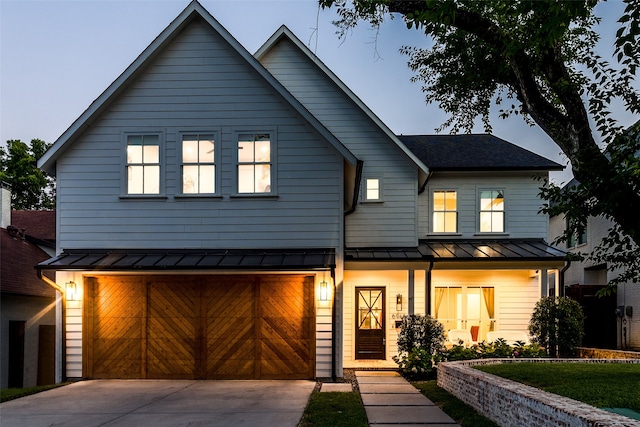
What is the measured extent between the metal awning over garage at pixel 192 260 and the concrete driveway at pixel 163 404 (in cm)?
245

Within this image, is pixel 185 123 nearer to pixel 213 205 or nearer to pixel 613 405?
pixel 213 205

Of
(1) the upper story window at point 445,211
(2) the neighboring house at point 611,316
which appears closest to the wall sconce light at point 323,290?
(1) the upper story window at point 445,211

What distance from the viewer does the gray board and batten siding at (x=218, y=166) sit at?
11898 millimetres

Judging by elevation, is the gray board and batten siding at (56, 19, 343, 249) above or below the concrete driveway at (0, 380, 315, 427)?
above

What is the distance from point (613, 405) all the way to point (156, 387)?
27.4ft

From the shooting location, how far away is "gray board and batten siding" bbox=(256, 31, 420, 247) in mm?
15273

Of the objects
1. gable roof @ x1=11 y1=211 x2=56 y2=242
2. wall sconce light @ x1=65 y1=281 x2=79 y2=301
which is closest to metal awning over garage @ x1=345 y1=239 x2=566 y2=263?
wall sconce light @ x1=65 y1=281 x2=79 y2=301

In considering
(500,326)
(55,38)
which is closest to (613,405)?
(500,326)

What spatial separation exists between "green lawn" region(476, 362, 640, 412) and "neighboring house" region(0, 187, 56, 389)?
12.5 metres

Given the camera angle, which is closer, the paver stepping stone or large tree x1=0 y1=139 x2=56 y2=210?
the paver stepping stone

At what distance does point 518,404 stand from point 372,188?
A: 9.63 m

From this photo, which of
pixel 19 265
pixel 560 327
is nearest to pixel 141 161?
pixel 19 265

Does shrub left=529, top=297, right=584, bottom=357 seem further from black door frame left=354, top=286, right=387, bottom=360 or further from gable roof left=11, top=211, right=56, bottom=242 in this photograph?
gable roof left=11, top=211, right=56, bottom=242

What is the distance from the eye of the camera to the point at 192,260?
11328mm
